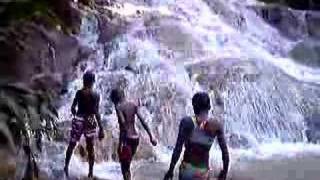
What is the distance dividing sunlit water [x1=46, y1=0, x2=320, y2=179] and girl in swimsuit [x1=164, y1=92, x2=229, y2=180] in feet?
10.6

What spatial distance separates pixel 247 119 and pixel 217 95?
21.9 inches

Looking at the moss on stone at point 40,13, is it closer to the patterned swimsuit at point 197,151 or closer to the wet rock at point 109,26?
the wet rock at point 109,26

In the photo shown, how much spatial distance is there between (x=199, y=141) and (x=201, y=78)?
5830mm

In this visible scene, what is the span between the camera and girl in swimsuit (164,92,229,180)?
5.07 m

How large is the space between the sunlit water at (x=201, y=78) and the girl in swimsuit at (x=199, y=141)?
322 centimetres

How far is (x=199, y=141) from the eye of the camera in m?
5.09

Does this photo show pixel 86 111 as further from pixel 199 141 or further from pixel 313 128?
pixel 313 128

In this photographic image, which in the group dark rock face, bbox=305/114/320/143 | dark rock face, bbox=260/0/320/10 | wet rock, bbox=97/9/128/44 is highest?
dark rock face, bbox=260/0/320/10

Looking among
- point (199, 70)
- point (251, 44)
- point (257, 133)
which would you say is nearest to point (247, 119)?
point (257, 133)

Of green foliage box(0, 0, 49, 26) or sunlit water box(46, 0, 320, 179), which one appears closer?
green foliage box(0, 0, 49, 26)

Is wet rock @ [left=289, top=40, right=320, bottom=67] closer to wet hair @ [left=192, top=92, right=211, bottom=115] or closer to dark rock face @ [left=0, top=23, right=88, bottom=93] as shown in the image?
dark rock face @ [left=0, top=23, right=88, bottom=93]

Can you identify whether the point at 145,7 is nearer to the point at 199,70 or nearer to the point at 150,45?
the point at 150,45

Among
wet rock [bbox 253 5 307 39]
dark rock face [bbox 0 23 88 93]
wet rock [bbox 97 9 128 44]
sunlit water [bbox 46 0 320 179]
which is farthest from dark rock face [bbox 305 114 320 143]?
wet rock [bbox 253 5 307 39]

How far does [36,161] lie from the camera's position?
7.82 metres
